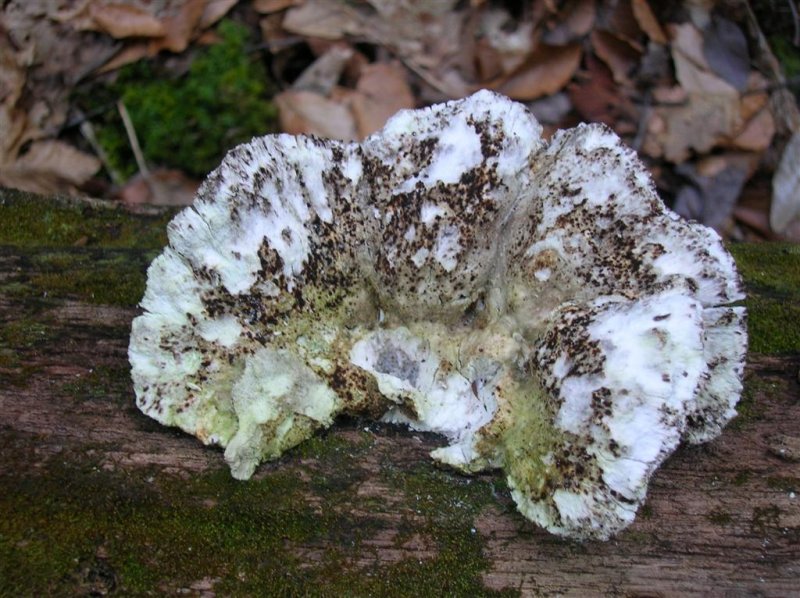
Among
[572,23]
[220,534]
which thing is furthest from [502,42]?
[220,534]

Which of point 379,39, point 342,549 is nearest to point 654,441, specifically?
point 342,549

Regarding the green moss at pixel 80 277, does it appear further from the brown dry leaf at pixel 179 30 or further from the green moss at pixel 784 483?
the green moss at pixel 784 483

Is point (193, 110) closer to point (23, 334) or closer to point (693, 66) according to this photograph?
point (23, 334)

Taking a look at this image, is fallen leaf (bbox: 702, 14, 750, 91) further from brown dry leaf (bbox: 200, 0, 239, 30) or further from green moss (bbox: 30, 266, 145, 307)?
green moss (bbox: 30, 266, 145, 307)

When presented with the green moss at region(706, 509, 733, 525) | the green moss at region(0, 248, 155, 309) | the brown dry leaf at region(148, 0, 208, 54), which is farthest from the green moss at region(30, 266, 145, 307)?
the green moss at region(706, 509, 733, 525)

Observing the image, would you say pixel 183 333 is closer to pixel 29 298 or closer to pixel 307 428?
pixel 307 428

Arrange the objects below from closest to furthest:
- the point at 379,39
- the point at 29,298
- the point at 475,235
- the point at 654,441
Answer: the point at 654,441
the point at 475,235
the point at 29,298
the point at 379,39

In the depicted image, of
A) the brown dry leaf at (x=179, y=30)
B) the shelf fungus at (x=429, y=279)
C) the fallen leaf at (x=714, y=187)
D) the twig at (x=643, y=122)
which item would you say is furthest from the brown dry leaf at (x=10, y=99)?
the fallen leaf at (x=714, y=187)
